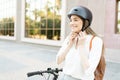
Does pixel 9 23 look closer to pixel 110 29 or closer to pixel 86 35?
pixel 110 29

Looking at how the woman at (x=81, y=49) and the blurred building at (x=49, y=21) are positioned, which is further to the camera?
the blurred building at (x=49, y=21)

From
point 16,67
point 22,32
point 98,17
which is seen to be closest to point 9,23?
point 22,32

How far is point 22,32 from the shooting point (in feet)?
66.9

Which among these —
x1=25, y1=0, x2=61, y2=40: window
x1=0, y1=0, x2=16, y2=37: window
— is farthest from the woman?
x1=0, y1=0, x2=16, y2=37: window

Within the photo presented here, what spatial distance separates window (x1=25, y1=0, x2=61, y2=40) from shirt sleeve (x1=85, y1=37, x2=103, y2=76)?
14.1 metres

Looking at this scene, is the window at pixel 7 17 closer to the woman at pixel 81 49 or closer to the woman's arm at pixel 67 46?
the woman's arm at pixel 67 46

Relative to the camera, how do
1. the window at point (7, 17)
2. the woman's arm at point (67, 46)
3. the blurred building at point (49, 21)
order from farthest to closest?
the window at point (7, 17), the blurred building at point (49, 21), the woman's arm at point (67, 46)

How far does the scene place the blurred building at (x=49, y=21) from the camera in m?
12.3

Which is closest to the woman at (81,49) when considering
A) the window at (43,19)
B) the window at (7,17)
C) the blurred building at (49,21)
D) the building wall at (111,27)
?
the blurred building at (49,21)

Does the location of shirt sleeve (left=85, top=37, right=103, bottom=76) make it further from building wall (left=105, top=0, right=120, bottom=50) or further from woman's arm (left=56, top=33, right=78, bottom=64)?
building wall (left=105, top=0, right=120, bottom=50)

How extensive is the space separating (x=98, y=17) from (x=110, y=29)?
990 millimetres

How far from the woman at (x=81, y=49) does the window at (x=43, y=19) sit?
14.0 m

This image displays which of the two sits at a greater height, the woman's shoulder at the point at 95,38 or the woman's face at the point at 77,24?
the woman's face at the point at 77,24

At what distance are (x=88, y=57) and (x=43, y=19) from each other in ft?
52.4
